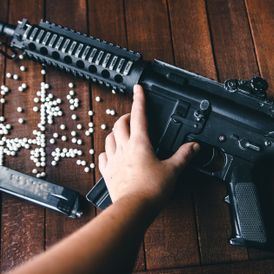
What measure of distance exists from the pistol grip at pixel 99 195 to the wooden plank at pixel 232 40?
435 mm

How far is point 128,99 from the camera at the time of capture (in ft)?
3.53

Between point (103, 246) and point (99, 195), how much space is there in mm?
403

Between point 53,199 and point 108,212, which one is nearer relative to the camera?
point 108,212

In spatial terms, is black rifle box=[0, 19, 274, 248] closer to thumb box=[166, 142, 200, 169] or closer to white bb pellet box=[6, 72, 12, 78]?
thumb box=[166, 142, 200, 169]

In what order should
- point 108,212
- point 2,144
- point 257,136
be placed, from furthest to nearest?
point 2,144
point 257,136
point 108,212

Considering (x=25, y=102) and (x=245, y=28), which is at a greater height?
(x=245, y=28)

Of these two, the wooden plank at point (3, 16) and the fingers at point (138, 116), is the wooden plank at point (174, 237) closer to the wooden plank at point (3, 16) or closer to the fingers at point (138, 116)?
the fingers at point (138, 116)

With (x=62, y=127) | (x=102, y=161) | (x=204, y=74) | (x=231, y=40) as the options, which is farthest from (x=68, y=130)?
(x=231, y=40)

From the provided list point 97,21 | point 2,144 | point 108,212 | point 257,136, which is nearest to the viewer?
point 108,212

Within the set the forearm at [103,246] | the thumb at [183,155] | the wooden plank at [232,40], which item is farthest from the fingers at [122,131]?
the wooden plank at [232,40]

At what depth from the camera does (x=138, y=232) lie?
2.08ft

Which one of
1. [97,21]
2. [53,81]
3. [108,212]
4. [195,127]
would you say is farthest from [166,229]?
[97,21]

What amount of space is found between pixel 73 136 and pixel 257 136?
1.48ft

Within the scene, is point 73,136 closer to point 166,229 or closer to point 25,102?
point 25,102
